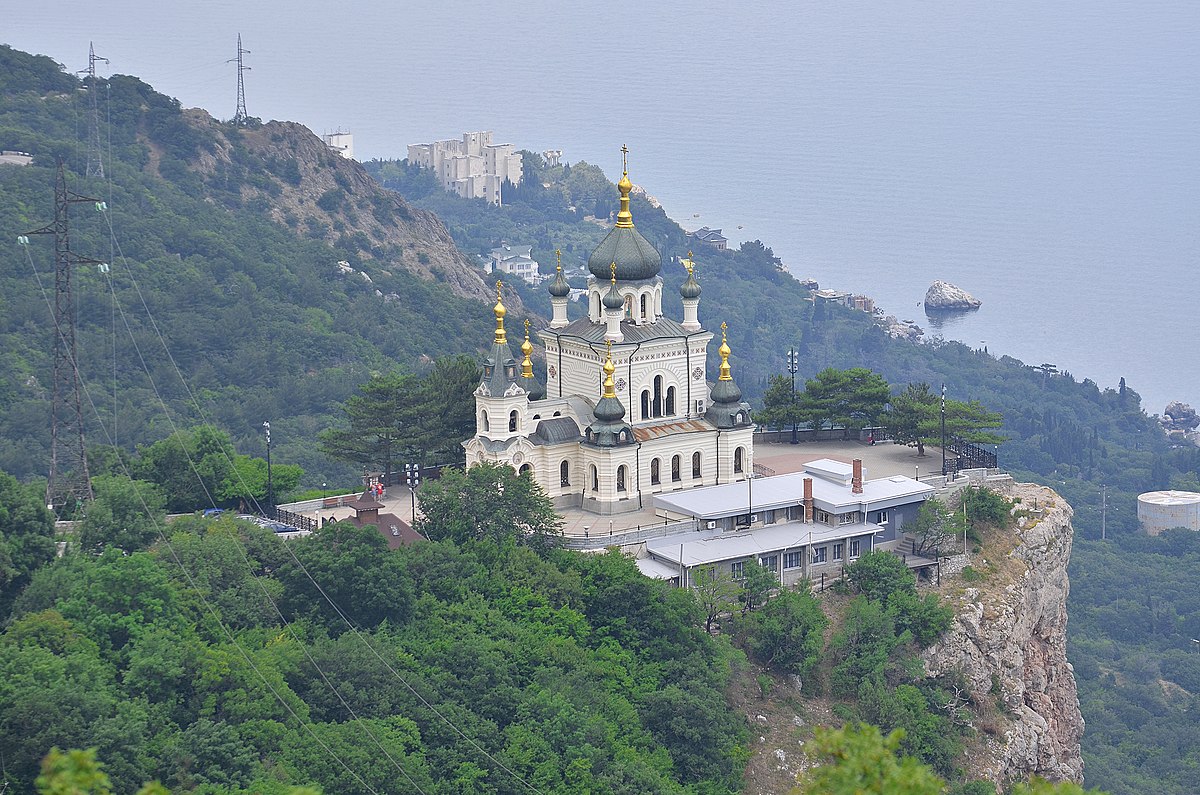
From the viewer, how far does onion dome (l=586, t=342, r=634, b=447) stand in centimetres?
4131

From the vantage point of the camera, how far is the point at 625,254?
43.8m

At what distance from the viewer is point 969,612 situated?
41312mm

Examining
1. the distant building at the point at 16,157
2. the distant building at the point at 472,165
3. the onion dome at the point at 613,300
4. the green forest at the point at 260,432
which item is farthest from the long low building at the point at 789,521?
the distant building at the point at 472,165

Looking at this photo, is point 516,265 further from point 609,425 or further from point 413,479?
point 609,425

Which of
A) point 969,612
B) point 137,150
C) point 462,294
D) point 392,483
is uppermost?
point 137,150

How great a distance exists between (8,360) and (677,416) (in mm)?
24576

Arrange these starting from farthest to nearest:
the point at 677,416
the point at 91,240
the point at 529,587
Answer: the point at 91,240 → the point at 677,416 → the point at 529,587

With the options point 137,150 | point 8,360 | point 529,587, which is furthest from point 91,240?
point 529,587

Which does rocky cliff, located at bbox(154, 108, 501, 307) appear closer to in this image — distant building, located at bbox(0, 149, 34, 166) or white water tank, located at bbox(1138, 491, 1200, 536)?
distant building, located at bbox(0, 149, 34, 166)

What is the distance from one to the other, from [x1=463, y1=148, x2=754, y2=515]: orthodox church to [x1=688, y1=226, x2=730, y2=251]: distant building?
84258 mm

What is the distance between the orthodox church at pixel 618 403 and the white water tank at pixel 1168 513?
4106cm

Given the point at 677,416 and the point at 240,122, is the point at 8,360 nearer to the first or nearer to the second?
the point at 677,416

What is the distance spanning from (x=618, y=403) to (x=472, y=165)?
374 ft

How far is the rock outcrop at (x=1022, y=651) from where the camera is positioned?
4009cm
